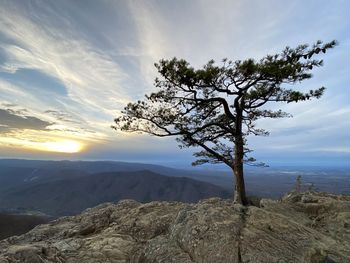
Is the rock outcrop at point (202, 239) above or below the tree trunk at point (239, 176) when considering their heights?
below

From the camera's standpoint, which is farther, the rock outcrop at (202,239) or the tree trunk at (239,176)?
the tree trunk at (239,176)

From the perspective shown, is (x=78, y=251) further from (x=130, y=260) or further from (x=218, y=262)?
(x=218, y=262)

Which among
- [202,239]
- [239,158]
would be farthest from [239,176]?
[202,239]

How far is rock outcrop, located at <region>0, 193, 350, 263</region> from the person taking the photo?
8.77 metres

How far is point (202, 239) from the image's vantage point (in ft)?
30.6

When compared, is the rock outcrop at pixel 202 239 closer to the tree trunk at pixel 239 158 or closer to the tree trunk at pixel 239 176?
the tree trunk at pixel 239 176

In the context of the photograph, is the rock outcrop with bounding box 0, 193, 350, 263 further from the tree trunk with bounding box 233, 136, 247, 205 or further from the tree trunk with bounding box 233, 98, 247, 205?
the tree trunk with bounding box 233, 98, 247, 205

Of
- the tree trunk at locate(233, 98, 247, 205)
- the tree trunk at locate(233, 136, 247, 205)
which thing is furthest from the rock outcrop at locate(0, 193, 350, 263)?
the tree trunk at locate(233, 98, 247, 205)

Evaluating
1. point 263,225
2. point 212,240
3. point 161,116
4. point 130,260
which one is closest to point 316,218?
point 263,225

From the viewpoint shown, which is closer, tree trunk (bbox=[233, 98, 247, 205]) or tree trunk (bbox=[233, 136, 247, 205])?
tree trunk (bbox=[233, 136, 247, 205])

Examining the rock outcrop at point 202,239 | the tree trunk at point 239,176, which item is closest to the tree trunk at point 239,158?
the tree trunk at point 239,176

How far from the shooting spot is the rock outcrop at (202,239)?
8.77 m

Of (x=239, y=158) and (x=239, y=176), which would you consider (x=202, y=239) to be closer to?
(x=239, y=176)

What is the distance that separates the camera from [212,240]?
30.2 ft
